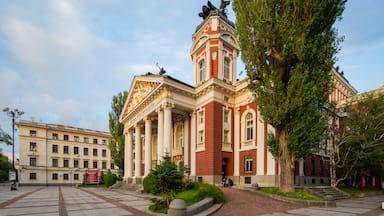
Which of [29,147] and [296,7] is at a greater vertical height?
[296,7]

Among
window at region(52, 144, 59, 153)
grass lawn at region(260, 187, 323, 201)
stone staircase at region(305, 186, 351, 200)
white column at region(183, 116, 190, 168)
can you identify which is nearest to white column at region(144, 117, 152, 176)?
white column at region(183, 116, 190, 168)

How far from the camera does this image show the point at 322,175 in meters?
25.8

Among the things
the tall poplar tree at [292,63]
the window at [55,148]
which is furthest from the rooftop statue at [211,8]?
the window at [55,148]

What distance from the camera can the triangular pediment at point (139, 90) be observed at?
86.5ft

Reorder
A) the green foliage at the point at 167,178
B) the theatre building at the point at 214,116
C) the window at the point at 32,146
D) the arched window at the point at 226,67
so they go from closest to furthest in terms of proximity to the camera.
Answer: the green foliage at the point at 167,178 < the theatre building at the point at 214,116 < the arched window at the point at 226,67 < the window at the point at 32,146

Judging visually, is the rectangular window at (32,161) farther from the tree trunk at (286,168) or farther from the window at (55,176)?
the tree trunk at (286,168)

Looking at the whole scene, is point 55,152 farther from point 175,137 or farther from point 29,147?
point 175,137

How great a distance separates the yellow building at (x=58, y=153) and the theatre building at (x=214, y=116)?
35392 millimetres

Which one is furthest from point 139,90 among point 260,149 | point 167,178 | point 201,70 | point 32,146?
point 32,146

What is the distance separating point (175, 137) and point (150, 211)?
18828 mm

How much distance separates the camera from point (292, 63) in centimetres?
1570

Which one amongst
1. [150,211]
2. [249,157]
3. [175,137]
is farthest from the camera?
[175,137]

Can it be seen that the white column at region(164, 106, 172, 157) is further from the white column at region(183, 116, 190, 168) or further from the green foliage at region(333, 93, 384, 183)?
the green foliage at region(333, 93, 384, 183)

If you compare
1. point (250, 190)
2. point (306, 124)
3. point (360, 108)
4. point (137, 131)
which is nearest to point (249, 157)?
point (250, 190)
